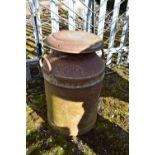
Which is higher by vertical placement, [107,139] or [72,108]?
[72,108]

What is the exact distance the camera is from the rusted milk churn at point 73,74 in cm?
195

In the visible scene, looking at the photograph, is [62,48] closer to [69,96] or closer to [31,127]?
[69,96]

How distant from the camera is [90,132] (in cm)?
261

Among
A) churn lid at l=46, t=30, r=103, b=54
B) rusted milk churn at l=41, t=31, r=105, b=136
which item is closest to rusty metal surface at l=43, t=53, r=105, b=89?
rusted milk churn at l=41, t=31, r=105, b=136

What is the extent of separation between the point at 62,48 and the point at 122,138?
1464mm

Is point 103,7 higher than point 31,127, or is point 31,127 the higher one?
point 103,7

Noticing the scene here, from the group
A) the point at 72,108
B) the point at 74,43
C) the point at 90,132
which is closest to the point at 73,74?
the point at 74,43

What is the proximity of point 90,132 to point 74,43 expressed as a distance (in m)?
1.30

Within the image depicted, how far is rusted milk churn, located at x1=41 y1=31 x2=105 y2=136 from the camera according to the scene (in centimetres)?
195

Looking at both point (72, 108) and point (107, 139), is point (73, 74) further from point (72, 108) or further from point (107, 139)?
point (107, 139)

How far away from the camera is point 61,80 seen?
6.59 feet

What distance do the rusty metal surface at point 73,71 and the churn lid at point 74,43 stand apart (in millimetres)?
147

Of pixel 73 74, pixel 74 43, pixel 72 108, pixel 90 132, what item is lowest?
pixel 90 132
